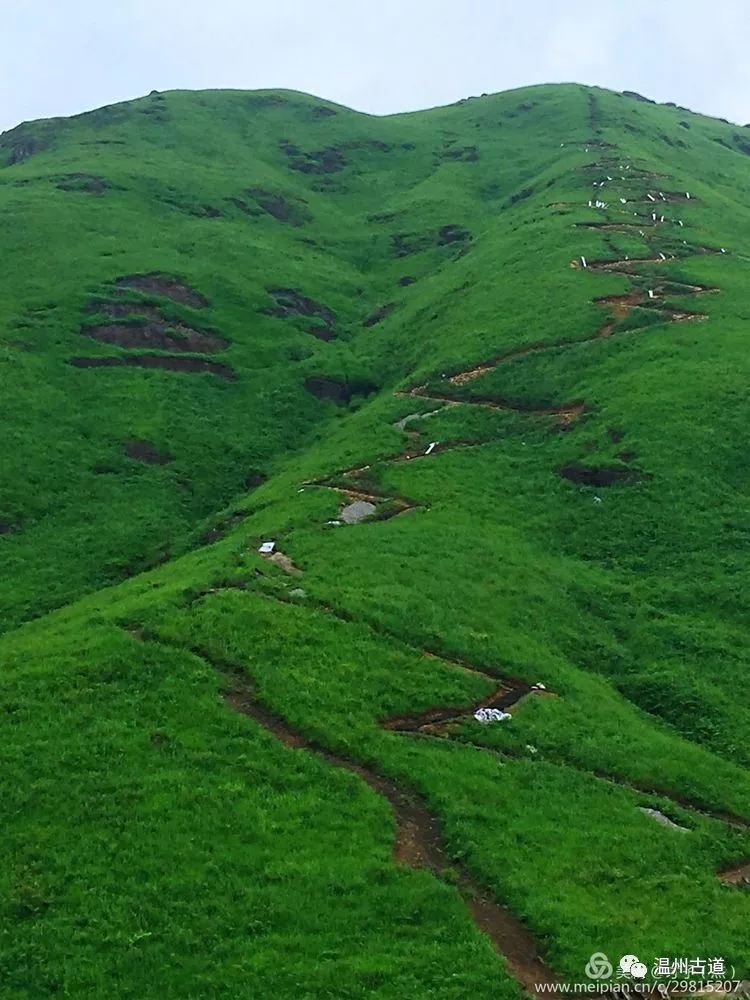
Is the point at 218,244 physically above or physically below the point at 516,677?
above

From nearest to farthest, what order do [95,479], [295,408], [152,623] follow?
1. [152,623]
2. [95,479]
3. [295,408]

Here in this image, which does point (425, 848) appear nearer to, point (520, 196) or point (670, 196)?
point (670, 196)

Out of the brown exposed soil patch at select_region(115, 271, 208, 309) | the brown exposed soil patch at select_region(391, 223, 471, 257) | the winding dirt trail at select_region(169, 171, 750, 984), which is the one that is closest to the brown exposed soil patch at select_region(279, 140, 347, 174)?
the brown exposed soil patch at select_region(391, 223, 471, 257)

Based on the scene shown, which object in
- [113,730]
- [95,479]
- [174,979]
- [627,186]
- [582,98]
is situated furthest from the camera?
[582,98]

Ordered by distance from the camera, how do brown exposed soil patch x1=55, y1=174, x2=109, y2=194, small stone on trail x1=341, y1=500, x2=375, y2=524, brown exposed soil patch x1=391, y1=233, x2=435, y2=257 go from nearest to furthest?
1. small stone on trail x1=341, y1=500, x2=375, y2=524
2. brown exposed soil patch x1=55, y1=174, x2=109, y2=194
3. brown exposed soil patch x1=391, y1=233, x2=435, y2=257

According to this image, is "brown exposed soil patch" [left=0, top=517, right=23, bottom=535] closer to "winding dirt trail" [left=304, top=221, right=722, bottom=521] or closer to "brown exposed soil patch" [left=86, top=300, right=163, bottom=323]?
"winding dirt trail" [left=304, top=221, right=722, bottom=521]

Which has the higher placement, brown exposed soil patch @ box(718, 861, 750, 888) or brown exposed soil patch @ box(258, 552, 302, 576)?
brown exposed soil patch @ box(258, 552, 302, 576)

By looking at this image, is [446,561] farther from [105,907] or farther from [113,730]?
[105,907]

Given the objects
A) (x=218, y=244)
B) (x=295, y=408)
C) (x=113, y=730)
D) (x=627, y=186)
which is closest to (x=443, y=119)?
(x=627, y=186)
